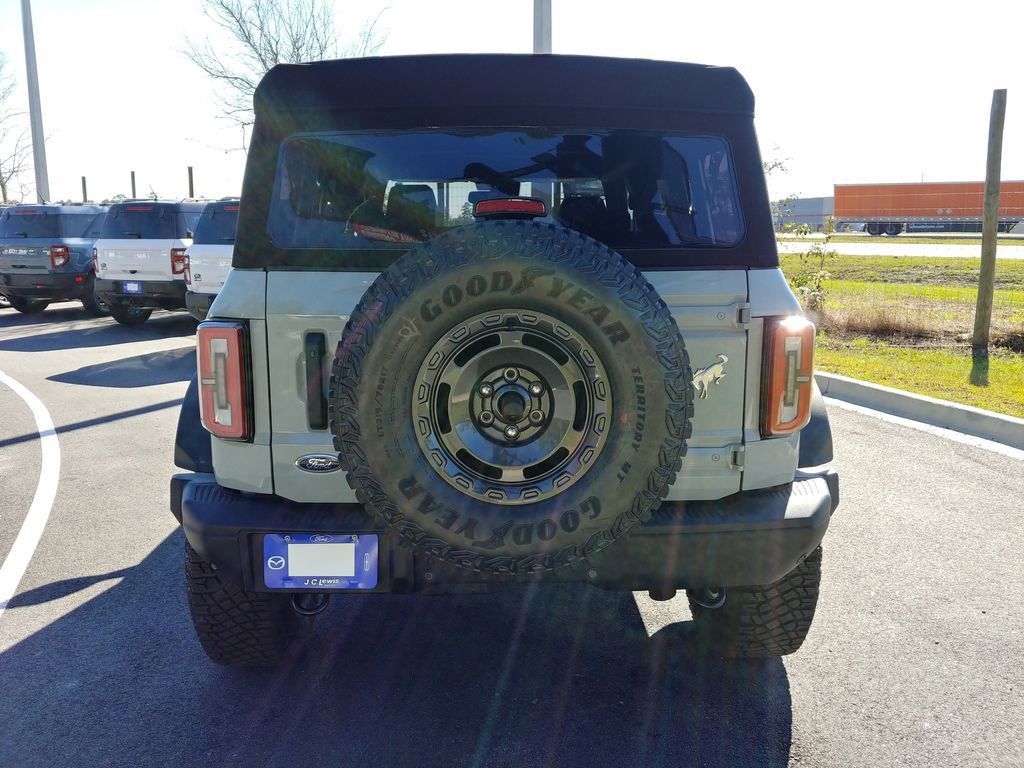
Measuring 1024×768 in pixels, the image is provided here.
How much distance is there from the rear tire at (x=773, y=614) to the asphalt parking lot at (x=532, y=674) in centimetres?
12

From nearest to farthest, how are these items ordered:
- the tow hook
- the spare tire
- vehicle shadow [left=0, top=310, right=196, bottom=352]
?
the spare tire, the tow hook, vehicle shadow [left=0, top=310, right=196, bottom=352]

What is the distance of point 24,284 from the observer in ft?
51.6

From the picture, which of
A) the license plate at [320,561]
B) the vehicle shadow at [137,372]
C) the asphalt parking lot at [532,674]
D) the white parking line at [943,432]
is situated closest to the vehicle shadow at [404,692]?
the asphalt parking lot at [532,674]

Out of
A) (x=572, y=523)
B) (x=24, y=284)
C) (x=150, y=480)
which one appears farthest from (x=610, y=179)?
(x=24, y=284)

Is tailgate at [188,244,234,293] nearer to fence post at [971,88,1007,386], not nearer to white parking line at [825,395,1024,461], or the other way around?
white parking line at [825,395,1024,461]

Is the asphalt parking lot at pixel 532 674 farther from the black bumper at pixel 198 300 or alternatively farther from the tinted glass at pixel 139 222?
the tinted glass at pixel 139 222

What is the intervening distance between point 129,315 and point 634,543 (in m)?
14.3

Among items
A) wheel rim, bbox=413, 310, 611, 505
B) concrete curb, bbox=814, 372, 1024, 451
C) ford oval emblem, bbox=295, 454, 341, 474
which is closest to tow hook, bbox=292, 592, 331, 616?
ford oval emblem, bbox=295, 454, 341, 474

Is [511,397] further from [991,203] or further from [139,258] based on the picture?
[139,258]

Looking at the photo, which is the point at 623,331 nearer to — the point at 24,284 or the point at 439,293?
the point at 439,293

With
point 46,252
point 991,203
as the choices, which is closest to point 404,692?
point 991,203

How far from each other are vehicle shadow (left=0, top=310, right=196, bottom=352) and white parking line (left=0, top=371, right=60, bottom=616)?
510cm

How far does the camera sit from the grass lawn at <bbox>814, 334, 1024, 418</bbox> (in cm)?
761

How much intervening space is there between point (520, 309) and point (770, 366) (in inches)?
36.3
